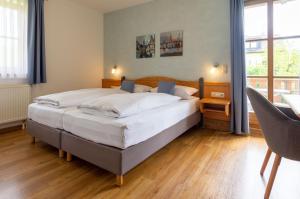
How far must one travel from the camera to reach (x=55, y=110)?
2.28m

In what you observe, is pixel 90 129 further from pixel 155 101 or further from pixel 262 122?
pixel 262 122

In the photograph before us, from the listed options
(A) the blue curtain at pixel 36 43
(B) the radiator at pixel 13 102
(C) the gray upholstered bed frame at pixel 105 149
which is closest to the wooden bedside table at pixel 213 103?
(C) the gray upholstered bed frame at pixel 105 149

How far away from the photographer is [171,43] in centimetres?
377

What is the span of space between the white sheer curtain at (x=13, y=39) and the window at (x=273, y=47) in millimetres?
3863

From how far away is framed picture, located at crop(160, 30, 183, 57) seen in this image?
3.67m

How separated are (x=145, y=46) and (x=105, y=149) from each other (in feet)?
9.62

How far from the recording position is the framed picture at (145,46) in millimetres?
4023

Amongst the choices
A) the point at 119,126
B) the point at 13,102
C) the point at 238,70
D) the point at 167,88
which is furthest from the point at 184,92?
the point at 13,102

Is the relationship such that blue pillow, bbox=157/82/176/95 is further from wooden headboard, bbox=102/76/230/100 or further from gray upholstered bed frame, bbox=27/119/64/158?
gray upholstered bed frame, bbox=27/119/64/158

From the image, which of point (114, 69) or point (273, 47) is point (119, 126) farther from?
point (114, 69)

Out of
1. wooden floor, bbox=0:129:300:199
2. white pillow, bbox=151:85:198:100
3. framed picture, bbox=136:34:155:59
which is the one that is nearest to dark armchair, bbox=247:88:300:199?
wooden floor, bbox=0:129:300:199

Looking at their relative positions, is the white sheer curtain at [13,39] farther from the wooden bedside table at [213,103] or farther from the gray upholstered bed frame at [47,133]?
the wooden bedside table at [213,103]

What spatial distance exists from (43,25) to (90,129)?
2.68 metres

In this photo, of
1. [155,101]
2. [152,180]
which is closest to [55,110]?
[155,101]
